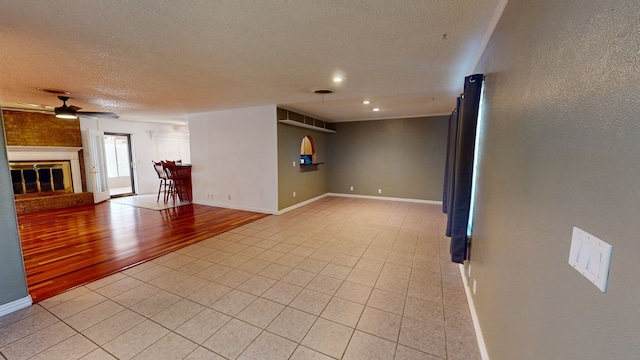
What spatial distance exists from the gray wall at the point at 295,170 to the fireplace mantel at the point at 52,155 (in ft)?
17.9

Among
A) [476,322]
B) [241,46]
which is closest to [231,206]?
[241,46]

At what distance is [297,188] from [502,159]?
16.3 feet

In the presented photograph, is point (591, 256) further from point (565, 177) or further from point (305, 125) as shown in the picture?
point (305, 125)

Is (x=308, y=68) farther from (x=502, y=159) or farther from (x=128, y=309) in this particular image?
(x=128, y=309)

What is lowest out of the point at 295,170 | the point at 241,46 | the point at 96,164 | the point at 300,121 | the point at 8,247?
the point at 8,247

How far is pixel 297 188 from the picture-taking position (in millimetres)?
6188

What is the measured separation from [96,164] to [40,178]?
106cm

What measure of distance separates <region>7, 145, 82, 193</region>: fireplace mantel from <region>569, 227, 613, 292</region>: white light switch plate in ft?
28.6

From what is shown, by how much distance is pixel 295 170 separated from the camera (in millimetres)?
6031

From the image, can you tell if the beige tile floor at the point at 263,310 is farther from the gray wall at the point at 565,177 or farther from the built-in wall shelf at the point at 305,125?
the built-in wall shelf at the point at 305,125

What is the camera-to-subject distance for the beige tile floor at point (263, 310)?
177 centimetres

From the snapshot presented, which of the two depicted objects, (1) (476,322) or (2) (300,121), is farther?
(2) (300,121)

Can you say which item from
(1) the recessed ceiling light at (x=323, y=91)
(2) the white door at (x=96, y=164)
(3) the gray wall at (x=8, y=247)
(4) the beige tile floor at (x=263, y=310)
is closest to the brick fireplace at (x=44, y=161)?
(2) the white door at (x=96, y=164)

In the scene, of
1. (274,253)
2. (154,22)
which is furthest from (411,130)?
(154,22)
